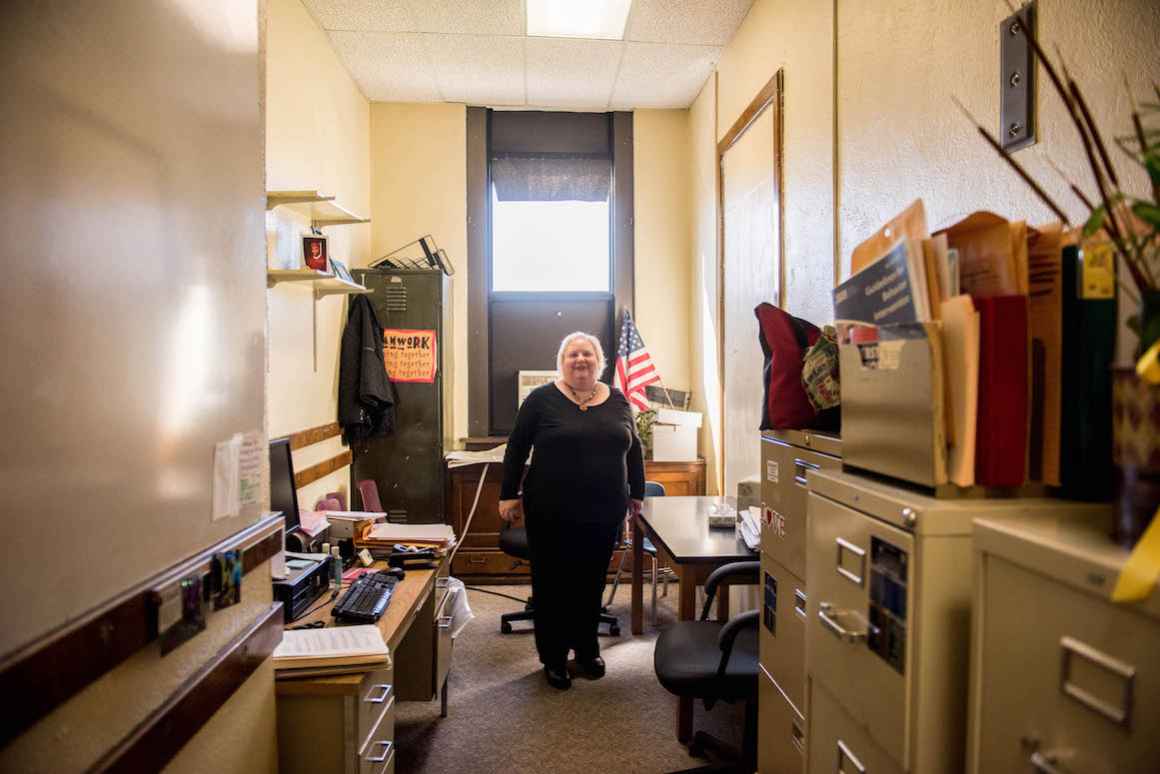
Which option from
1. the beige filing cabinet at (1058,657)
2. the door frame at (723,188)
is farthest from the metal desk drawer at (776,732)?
the door frame at (723,188)

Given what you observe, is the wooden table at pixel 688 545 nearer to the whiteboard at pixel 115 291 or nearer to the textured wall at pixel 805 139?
the textured wall at pixel 805 139

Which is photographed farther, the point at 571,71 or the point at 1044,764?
the point at 571,71

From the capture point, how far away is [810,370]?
172 centimetres

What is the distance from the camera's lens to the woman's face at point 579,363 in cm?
308

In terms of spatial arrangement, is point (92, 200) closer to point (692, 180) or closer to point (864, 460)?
point (864, 460)

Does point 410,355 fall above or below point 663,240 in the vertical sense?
below

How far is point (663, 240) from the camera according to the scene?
5.03m

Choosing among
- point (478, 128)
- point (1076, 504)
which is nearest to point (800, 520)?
point (1076, 504)

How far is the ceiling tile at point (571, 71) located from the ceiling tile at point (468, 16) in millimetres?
220

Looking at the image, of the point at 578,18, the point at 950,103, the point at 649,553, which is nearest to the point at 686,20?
the point at 578,18

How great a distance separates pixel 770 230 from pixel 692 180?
1.81 m

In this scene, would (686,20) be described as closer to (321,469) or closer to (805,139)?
(805,139)

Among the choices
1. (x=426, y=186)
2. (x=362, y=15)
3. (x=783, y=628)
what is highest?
(x=362, y=15)

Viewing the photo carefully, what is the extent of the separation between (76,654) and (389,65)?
13.4ft
